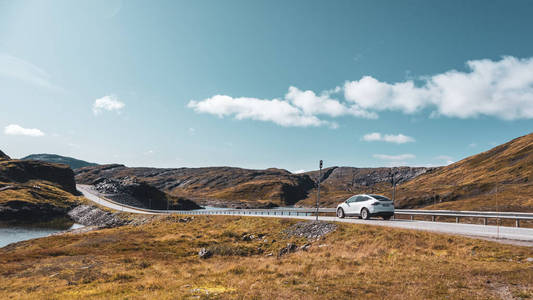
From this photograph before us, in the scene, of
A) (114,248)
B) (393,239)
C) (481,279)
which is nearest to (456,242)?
(393,239)

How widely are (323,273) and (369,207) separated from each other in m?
14.7

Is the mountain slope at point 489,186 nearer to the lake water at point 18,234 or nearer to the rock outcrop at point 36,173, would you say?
the lake water at point 18,234

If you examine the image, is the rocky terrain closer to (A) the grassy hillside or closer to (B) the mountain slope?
(A) the grassy hillside

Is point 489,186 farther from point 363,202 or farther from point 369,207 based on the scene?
point 369,207

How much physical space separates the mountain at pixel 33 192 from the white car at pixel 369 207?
102881 millimetres

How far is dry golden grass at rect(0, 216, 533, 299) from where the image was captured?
9289mm

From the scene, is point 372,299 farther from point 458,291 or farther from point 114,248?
point 114,248

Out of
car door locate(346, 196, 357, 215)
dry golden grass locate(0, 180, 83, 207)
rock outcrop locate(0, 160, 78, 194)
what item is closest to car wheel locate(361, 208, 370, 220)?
car door locate(346, 196, 357, 215)

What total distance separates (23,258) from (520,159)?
193506mm

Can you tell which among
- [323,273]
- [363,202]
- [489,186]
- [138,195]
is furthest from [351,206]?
[138,195]

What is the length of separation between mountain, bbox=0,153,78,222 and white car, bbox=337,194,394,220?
338ft

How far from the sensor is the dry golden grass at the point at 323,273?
366 inches

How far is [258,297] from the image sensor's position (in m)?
9.20

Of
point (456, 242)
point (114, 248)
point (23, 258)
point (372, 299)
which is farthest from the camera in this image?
point (114, 248)
